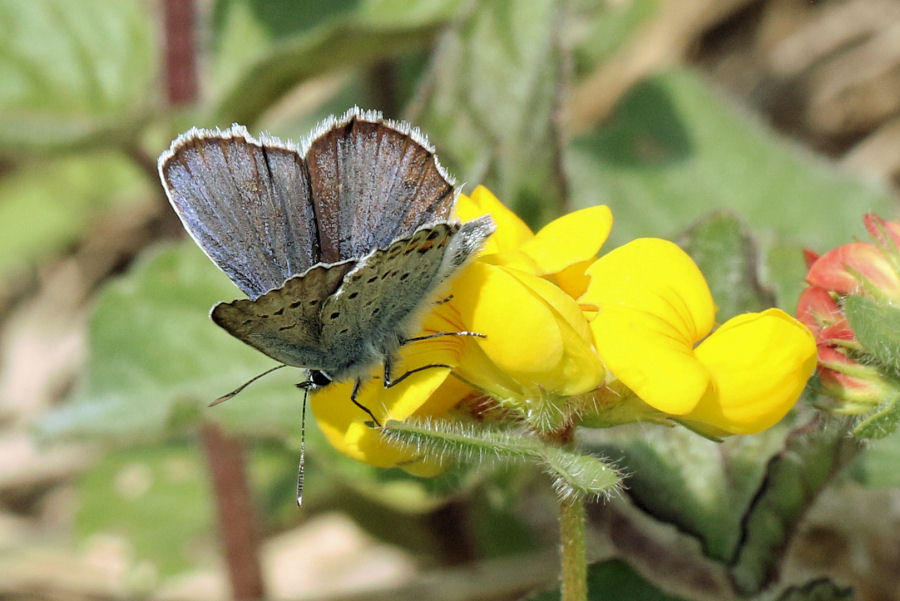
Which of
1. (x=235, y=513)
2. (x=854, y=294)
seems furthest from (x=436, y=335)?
→ (x=235, y=513)

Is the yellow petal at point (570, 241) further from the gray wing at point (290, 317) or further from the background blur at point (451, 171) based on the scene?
the background blur at point (451, 171)

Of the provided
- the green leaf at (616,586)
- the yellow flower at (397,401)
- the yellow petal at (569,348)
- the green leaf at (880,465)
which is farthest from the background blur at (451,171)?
the yellow petal at (569,348)

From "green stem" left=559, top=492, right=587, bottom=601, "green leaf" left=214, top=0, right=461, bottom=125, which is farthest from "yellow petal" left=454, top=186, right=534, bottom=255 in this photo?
"green leaf" left=214, top=0, right=461, bottom=125

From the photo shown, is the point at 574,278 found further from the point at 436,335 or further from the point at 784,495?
the point at 784,495

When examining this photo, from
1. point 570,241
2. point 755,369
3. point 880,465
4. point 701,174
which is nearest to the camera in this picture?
point 755,369

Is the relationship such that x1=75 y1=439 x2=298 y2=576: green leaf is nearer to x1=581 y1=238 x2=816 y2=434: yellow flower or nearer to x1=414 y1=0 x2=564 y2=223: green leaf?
x1=414 y1=0 x2=564 y2=223: green leaf

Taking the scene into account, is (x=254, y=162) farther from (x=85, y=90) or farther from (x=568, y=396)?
(x=85, y=90)

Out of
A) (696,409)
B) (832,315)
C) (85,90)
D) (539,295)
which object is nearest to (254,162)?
(539,295)
